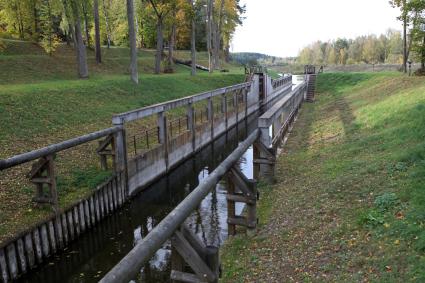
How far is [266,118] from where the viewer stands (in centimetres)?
1027

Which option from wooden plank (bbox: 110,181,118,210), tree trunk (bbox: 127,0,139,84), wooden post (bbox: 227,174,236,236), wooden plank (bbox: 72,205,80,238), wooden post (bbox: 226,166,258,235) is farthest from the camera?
tree trunk (bbox: 127,0,139,84)

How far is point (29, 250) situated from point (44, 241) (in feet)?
1.82

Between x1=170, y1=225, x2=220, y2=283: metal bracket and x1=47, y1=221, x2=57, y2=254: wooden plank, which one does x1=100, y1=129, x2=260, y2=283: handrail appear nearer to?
x1=170, y1=225, x2=220, y2=283: metal bracket

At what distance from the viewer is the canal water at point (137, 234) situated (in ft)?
30.4

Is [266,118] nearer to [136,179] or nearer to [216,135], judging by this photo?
[136,179]

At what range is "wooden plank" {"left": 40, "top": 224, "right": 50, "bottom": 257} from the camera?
9484 mm

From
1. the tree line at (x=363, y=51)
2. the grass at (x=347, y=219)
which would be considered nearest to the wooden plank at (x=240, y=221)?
the grass at (x=347, y=219)

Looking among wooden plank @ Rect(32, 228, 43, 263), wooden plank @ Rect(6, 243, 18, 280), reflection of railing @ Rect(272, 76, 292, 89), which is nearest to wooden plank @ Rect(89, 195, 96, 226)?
wooden plank @ Rect(32, 228, 43, 263)

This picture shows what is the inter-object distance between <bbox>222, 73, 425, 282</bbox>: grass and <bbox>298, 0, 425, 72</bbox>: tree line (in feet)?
55.5

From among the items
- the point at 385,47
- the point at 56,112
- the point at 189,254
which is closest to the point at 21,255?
the point at 189,254

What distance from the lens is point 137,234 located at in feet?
37.6

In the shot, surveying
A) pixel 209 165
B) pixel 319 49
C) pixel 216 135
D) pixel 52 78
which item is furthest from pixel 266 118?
pixel 319 49

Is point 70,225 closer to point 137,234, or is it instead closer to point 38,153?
point 137,234

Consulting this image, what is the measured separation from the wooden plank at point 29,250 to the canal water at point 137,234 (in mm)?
253
